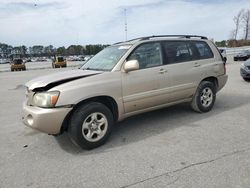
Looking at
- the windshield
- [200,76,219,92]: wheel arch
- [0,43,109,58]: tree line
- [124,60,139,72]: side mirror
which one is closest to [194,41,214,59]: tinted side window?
[200,76,219,92]: wheel arch

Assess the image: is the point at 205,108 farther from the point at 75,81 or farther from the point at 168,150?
the point at 75,81

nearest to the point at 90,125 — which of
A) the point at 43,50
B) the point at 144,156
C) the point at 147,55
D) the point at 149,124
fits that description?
the point at 144,156

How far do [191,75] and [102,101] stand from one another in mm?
2165

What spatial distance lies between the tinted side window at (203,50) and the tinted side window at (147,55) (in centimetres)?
122

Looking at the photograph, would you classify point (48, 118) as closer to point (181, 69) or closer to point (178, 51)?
point (181, 69)

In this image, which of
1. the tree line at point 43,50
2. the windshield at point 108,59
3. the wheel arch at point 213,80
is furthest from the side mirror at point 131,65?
the tree line at point 43,50

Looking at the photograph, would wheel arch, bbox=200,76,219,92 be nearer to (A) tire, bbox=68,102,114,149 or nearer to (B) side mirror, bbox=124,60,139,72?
(B) side mirror, bbox=124,60,139,72

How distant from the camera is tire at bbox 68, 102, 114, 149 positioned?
4016mm

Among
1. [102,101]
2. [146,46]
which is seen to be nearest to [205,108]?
[146,46]

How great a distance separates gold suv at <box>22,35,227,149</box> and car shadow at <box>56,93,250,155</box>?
0.21 metres

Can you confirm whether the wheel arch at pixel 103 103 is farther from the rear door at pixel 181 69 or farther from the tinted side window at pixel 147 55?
the rear door at pixel 181 69

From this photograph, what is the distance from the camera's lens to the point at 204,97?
594 cm

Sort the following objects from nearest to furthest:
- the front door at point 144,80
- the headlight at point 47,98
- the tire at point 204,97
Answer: the headlight at point 47,98
the front door at point 144,80
the tire at point 204,97

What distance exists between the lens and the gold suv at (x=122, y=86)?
156 inches
